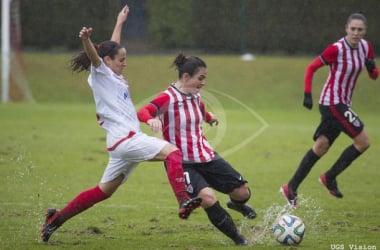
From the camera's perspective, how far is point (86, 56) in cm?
621

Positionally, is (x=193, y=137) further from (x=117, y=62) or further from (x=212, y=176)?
(x=117, y=62)

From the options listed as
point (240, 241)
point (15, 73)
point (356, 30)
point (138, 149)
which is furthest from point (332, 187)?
point (15, 73)

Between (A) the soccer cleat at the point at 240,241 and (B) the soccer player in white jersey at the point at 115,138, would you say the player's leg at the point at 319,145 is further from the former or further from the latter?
(B) the soccer player in white jersey at the point at 115,138

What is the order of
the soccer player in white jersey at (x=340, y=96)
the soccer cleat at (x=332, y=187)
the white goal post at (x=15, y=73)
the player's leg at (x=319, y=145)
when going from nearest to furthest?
1. the soccer player in white jersey at (x=340, y=96)
2. the player's leg at (x=319, y=145)
3. the soccer cleat at (x=332, y=187)
4. the white goal post at (x=15, y=73)

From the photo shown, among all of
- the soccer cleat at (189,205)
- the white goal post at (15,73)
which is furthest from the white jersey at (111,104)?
the white goal post at (15,73)

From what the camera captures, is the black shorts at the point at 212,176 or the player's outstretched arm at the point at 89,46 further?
the black shorts at the point at 212,176

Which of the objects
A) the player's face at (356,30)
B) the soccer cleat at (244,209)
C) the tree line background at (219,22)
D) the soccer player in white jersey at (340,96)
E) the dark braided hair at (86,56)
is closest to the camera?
the dark braided hair at (86,56)

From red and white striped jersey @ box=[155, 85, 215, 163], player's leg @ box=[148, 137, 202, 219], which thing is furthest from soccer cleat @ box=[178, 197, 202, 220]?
red and white striped jersey @ box=[155, 85, 215, 163]

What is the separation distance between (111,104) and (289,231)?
1802mm

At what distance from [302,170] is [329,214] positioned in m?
0.81

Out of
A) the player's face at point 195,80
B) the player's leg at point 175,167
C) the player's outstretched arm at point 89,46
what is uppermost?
the player's outstretched arm at point 89,46

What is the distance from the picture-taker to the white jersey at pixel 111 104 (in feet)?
19.9

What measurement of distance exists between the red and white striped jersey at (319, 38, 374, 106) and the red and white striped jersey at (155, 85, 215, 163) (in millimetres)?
2468

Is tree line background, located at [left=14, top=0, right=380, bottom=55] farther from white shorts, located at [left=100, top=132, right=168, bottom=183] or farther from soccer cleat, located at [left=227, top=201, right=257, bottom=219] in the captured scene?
white shorts, located at [left=100, top=132, right=168, bottom=183]
